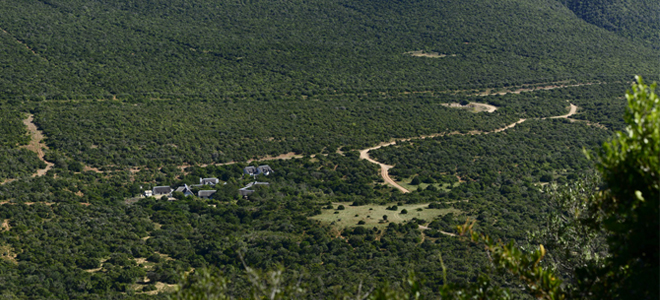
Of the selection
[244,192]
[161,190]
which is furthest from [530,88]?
[161,190]

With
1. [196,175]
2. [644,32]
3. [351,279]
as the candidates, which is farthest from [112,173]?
[644,32]

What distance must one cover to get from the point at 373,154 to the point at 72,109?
25.0m

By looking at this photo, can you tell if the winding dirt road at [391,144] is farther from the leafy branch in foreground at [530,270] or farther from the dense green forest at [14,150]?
the leafy branch in foreground at [530,270]

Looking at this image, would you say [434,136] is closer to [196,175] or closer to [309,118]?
[309,118]

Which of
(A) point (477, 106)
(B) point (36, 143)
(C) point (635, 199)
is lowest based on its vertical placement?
(A) point (477, 106)

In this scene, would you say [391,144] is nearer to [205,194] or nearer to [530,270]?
[205,194]

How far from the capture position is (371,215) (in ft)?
104

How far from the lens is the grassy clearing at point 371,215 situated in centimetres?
3053

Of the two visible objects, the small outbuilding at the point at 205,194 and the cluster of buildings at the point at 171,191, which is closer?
the cluster of buildings at the point at 171,191

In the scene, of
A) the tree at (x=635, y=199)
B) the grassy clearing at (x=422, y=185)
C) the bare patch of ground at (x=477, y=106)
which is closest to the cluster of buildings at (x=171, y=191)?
the grassy clearing at (x=422, y=185)

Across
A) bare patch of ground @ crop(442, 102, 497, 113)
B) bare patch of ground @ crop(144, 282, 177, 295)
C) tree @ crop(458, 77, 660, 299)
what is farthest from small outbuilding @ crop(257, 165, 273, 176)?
tree @ crop(458, 77, 660, 299)

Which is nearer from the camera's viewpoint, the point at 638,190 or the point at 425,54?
the point at 638,190

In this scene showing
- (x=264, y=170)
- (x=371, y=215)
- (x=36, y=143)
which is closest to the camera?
(x=371, y=215)

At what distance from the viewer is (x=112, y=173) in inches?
1533
